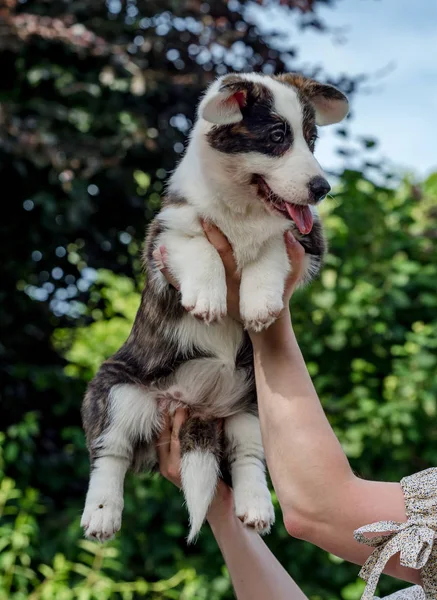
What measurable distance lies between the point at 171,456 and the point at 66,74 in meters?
2.77

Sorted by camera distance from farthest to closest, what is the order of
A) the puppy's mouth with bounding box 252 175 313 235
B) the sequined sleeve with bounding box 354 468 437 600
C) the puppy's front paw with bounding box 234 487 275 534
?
the puppy's front paw with bounding box 234 487 275 534 < the puppy's mouth with bounding box 252 175 313 235 < the sequined sleeve with bounding box 354 468 437 600

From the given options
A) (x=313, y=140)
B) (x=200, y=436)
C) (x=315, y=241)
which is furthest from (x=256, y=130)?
(x=200, y=436)

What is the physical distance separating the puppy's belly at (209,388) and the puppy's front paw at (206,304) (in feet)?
1.28

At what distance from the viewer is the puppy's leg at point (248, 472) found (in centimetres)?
245

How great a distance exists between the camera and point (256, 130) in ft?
8.05

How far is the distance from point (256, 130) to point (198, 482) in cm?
107

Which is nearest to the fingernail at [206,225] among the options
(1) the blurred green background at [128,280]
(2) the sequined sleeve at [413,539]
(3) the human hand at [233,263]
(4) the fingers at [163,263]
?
(3) the human hand at [233,263]

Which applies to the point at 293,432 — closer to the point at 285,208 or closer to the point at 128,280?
the point at 285,208

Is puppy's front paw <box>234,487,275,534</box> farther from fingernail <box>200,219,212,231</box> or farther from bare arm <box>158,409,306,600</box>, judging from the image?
fingernail <box>200,219,212,231</box>

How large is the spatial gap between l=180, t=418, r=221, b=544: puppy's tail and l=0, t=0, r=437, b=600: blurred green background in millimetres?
1920

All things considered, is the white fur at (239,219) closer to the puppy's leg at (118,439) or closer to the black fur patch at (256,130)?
the black fur patch at (256,130)

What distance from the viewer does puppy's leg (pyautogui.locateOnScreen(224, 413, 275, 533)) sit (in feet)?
8.03

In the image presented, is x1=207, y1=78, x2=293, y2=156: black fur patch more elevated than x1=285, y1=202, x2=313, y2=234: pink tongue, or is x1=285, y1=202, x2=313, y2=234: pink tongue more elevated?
x1=207, y1=78, x2=293, y2=156: black fur patch

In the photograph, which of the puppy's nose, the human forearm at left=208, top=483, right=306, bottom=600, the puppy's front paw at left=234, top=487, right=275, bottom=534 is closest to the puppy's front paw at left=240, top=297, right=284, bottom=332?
the puppy's nose
